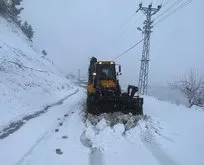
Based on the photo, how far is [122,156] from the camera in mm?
10734

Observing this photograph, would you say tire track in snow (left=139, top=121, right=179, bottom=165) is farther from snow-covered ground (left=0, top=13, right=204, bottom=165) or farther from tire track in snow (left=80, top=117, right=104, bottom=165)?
tire track in snow (left=80, top=117, right=104, bottom=165)

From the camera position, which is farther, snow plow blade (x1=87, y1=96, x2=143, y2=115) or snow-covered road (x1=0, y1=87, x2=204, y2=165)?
snow plow blade (x1=87, y1=96, x2=143, y2=115)

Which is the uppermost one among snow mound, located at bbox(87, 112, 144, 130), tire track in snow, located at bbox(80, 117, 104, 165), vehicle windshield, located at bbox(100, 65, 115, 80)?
vehicle windshield, located at bbox(100, 65, 115, 80)

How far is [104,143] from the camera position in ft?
39.9

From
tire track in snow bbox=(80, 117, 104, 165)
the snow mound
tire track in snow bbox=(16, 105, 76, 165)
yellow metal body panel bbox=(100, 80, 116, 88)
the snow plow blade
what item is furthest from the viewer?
yellow metal body panel bbox=(100, 80, 116, 88)

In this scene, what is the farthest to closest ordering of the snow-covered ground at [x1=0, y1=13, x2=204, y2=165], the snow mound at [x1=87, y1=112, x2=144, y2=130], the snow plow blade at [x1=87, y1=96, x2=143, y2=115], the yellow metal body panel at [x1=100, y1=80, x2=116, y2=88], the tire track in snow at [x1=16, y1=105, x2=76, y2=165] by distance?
1. the yellow metal body panel at [x1=100, y1=80, x2=116, y2=88]
2. the snow plow blade at [x1=87, y1=96, x2=143, y2=115]
3. the snow mound at [x1=87, y1=112, x2=144, y2=130]
4. the snow-covered ground at [x1=0, y1=13, x2=204, y2=165]
5. the tire track in snow at [x1=16, y1=105, x2=76, y2=165]

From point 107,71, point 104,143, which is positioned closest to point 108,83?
point 107,71

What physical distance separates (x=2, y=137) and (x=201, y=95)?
108 ft

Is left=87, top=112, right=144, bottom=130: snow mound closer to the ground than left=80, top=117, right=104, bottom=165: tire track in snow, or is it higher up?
higher up

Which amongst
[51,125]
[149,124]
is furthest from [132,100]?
[51,125]

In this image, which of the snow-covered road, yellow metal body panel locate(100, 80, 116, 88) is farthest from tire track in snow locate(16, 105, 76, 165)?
yellow metal body panel locate(100, 80, 116, 88)

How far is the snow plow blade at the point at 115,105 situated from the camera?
56.7ft

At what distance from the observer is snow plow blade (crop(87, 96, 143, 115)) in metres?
17.3

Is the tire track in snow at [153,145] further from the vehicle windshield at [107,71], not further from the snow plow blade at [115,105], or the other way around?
the vehicle windshield at [107,71]
